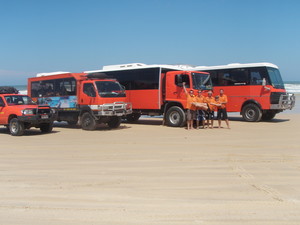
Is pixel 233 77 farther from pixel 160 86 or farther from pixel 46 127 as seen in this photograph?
pixel 46 127

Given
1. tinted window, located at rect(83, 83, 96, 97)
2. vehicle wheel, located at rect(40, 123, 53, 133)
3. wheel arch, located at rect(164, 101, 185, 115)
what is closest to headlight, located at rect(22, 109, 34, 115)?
vehicle wheel, located at rect(40, 123, 53, 133)

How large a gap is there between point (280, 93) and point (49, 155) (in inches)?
468

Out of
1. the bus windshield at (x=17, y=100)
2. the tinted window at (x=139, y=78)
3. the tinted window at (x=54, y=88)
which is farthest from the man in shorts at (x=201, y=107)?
the bus windshield at (x=17, y=100)

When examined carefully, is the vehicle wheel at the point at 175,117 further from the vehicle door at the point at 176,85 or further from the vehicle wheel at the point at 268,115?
the vehicle wheel at the point at 268,115

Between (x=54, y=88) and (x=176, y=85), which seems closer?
(x=176, y=85)

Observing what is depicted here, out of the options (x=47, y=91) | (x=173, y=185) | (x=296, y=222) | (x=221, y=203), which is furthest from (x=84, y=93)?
(x=296, y=222)

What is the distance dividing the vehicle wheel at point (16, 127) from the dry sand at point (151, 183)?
7.96ft

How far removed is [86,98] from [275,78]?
937 cm

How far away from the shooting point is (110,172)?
6.28 m

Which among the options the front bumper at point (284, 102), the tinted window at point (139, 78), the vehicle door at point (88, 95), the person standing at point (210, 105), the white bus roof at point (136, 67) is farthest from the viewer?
the front bumper at point (284, 102)

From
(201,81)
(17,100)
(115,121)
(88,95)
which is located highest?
(201,81)

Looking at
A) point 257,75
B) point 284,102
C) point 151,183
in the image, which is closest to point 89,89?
point 257,75

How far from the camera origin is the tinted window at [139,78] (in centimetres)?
1509

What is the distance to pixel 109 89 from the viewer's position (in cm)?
1347
